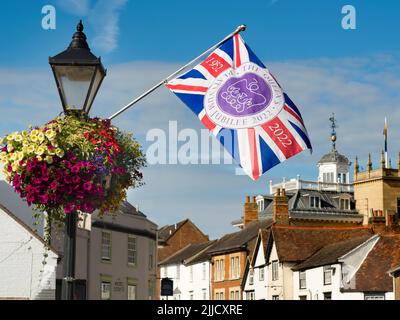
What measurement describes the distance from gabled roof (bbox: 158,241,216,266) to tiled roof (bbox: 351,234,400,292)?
1363 inches

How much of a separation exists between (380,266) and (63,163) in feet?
170

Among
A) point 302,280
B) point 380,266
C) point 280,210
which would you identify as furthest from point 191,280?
point 380,266

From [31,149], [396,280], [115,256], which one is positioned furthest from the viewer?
[396,280]

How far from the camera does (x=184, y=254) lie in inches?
3780

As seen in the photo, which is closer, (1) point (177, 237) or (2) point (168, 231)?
(1) point (177, 237)

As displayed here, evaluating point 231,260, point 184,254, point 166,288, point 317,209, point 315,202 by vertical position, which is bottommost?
point 166,288

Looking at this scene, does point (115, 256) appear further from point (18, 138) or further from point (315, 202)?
point (315, 202)

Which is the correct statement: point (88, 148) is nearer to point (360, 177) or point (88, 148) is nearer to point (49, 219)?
point (49, 219)

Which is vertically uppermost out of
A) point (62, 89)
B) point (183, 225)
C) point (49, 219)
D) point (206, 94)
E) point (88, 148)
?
point (183, 225)

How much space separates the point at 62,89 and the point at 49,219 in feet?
4.94

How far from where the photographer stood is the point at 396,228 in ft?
234

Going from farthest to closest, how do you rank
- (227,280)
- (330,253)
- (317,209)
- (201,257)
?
(317,209), (201,257), (227,280), (330,253)

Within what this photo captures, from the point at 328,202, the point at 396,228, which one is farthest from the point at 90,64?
the point at 328,202

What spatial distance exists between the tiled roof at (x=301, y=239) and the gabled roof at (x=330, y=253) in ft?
3.11
